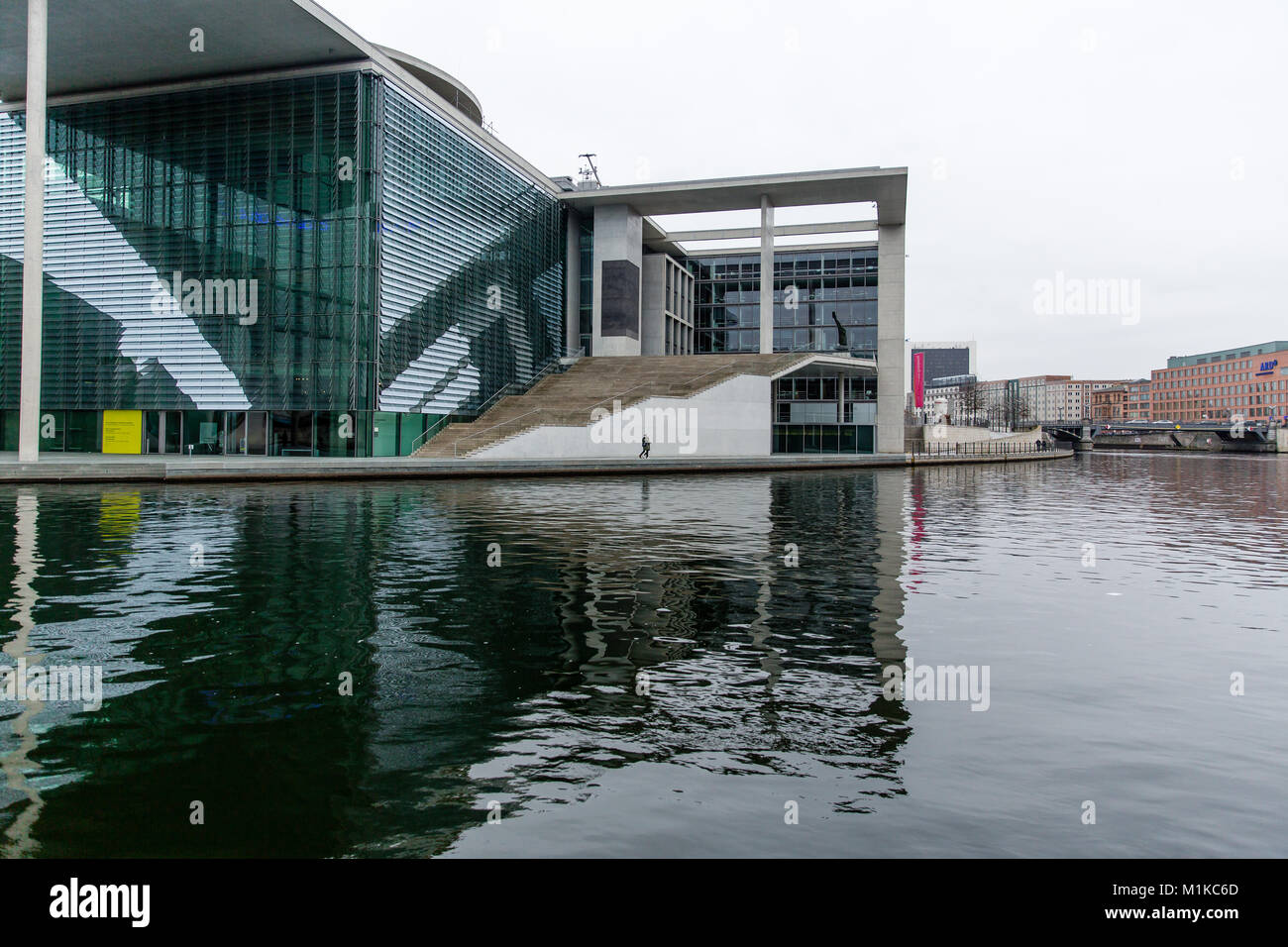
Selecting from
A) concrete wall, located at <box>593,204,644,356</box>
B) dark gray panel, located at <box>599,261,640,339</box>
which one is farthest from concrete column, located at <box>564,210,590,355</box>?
dark gray panel, located at <box>599,261,640,339</box>

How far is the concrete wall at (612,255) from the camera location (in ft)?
208

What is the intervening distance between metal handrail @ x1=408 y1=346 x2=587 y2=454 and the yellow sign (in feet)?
42.3

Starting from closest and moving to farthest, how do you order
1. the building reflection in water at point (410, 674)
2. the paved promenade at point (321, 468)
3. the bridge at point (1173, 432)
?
the building reflection in water at point (410, 674)
the paved promenade at point (321, 468)
the bridge at point (1173, 432)

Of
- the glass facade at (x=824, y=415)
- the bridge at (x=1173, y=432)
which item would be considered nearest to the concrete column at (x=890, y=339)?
the glass facade at (x=824, y=415)

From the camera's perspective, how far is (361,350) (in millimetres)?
43031

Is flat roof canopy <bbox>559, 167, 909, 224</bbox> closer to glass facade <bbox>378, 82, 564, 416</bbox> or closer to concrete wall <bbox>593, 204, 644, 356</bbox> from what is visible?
concrete wall <bbox>593, 204, 644, 356</bbox>

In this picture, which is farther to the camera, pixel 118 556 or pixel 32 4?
pixel 32 4

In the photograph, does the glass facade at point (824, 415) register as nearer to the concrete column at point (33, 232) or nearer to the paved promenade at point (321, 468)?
the paved promenade at point (321, 468)

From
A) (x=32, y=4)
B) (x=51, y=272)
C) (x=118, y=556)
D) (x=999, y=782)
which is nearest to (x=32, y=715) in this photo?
(x=999, y=782)

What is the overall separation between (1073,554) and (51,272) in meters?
47.5

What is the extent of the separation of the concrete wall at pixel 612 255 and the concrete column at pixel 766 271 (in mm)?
8262

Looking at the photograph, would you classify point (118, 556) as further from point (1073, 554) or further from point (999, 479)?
point (999, 479)

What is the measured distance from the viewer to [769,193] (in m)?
61.1
